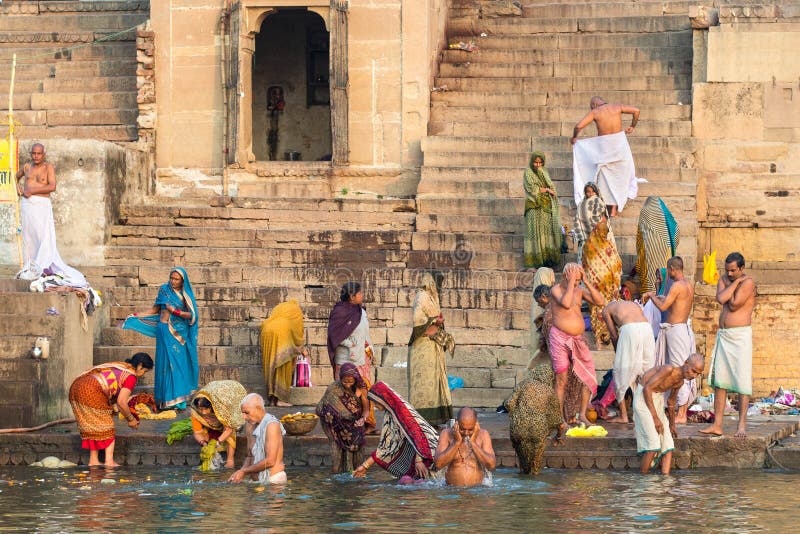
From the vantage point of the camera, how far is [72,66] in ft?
66.3

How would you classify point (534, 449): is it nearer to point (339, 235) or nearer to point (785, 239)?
point (339, 235)

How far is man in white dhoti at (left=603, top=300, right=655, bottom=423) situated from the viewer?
517 inches

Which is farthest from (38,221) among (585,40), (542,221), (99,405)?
(585,40)

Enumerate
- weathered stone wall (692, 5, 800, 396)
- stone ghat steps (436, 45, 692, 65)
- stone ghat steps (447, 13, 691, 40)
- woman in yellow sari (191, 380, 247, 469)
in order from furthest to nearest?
stone ghat steps (447, 13, 691, 40) < stone ghat steps (436, 45, 692, 65) < weathered stone wall (692, 5, 800, 396) < woman in yellow sari (191, 380, 247, 469)

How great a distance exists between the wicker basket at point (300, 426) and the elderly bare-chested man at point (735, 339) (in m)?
3.07

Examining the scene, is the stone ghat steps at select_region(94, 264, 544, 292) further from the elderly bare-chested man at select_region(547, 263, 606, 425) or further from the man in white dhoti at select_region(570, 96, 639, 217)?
the elderly bare-chested man at select_region(547, 263, 606, 425)

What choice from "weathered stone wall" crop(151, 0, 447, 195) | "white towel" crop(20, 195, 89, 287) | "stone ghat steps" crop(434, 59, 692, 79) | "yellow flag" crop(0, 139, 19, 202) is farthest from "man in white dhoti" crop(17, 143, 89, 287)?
"stone ghat steps" crop(434, 59, 692, 79)

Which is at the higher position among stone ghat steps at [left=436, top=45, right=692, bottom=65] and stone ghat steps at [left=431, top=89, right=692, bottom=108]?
stone ghat steps at [left=436, top=45, right=692, bottom=65]

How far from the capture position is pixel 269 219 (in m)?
18.1

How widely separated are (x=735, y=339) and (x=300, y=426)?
3474 millimetres

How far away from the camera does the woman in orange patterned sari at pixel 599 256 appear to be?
15195 mm

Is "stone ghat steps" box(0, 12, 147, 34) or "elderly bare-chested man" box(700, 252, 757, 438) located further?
"stone ghat steps" box(0, 12, 147, 34)

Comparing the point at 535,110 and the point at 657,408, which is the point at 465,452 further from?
the point at 535,110

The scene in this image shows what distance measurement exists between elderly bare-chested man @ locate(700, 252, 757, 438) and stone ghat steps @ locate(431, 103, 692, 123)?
5.85 m
